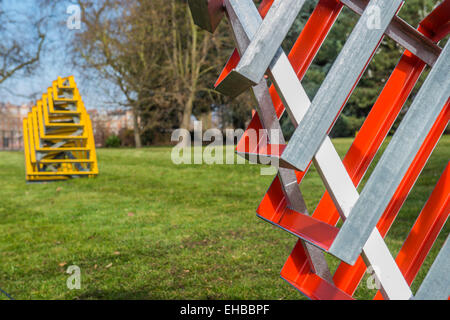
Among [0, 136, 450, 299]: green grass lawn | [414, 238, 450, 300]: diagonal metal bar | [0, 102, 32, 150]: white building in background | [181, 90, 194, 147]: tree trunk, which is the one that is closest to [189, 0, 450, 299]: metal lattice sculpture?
[414, 238, 450, 300]: diagonal metal bar

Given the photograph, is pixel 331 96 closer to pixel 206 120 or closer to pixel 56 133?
pixel 56 133

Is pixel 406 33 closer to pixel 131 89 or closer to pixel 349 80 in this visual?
pixel 349 80

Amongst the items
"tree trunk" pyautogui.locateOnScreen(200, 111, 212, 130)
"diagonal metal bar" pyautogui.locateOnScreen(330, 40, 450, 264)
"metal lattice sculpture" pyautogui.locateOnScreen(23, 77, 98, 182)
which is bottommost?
"tree trunk" pyautogui.locateOnScreen(200, 111, 212, 130)

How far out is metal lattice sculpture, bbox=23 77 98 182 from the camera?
341 inches

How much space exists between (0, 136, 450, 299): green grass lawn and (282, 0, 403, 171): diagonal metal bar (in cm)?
220

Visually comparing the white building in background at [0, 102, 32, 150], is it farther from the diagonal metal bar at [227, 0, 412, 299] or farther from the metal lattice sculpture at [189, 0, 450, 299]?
the diagonal metal bar at [227, 0, 412, 299]

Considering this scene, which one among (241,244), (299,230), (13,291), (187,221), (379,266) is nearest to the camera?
(379,266)

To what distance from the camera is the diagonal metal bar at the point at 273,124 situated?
45.1 inches

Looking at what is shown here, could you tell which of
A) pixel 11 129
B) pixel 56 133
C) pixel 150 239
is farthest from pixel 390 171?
pixel 11 129

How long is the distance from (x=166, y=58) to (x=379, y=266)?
22860 mm

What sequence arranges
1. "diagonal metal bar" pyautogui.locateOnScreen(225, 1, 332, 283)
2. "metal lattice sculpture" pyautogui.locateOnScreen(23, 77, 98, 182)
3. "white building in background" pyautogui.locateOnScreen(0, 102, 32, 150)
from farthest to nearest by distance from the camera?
1. "white building in background" pyautogui.locateOnScreen(0, 102, 32, 150)
2. "metal lattice sculpture" pyautogui.locateOnScreen(23, 77, 98, 182)
3. "diagonal metal bar" pyautogui.locateOnScreen(225, 1, 332, 283)

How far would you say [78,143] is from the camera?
9.90 m

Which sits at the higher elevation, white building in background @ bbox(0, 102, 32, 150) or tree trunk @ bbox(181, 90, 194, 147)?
tree trunk @ bbox(181, 90, 194, 147)
